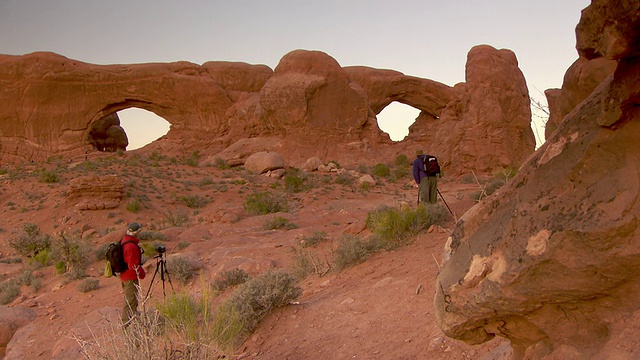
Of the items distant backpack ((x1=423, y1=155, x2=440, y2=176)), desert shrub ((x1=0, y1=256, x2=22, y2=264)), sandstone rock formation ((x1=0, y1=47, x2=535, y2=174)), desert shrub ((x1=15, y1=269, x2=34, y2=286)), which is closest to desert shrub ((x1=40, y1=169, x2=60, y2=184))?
desert shrub ((x1=0, y1=256, x2=22, y2=264))

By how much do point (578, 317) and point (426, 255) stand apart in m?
4.45

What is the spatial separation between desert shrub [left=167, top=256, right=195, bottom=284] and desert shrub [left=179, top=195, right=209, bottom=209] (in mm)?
9279

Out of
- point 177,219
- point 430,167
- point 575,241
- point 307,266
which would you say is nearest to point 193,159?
point 177,219

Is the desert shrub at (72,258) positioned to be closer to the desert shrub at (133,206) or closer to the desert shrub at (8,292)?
the desert shrub at (8,292)

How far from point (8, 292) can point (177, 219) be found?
21.4 feet

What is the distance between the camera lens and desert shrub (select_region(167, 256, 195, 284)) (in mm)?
9023

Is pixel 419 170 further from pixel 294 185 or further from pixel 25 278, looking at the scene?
pixel 294 185

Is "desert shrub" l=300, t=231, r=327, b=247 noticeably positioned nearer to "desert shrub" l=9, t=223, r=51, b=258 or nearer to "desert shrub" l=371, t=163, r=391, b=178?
"desert shrub" l=9, t=223, r=51, b=258

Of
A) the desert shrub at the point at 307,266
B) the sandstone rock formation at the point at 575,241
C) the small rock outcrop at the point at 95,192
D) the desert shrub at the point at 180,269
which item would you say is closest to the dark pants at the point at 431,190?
the desert shrub at the point at 307,266

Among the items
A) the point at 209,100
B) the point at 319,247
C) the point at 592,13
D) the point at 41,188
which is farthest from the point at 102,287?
the point at 209,100

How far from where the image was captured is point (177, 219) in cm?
1588

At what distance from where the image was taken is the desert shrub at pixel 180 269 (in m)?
9.02

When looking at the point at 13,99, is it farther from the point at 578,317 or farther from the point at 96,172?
the point at 578,317

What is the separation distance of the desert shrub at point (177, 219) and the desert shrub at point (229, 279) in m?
7.41
